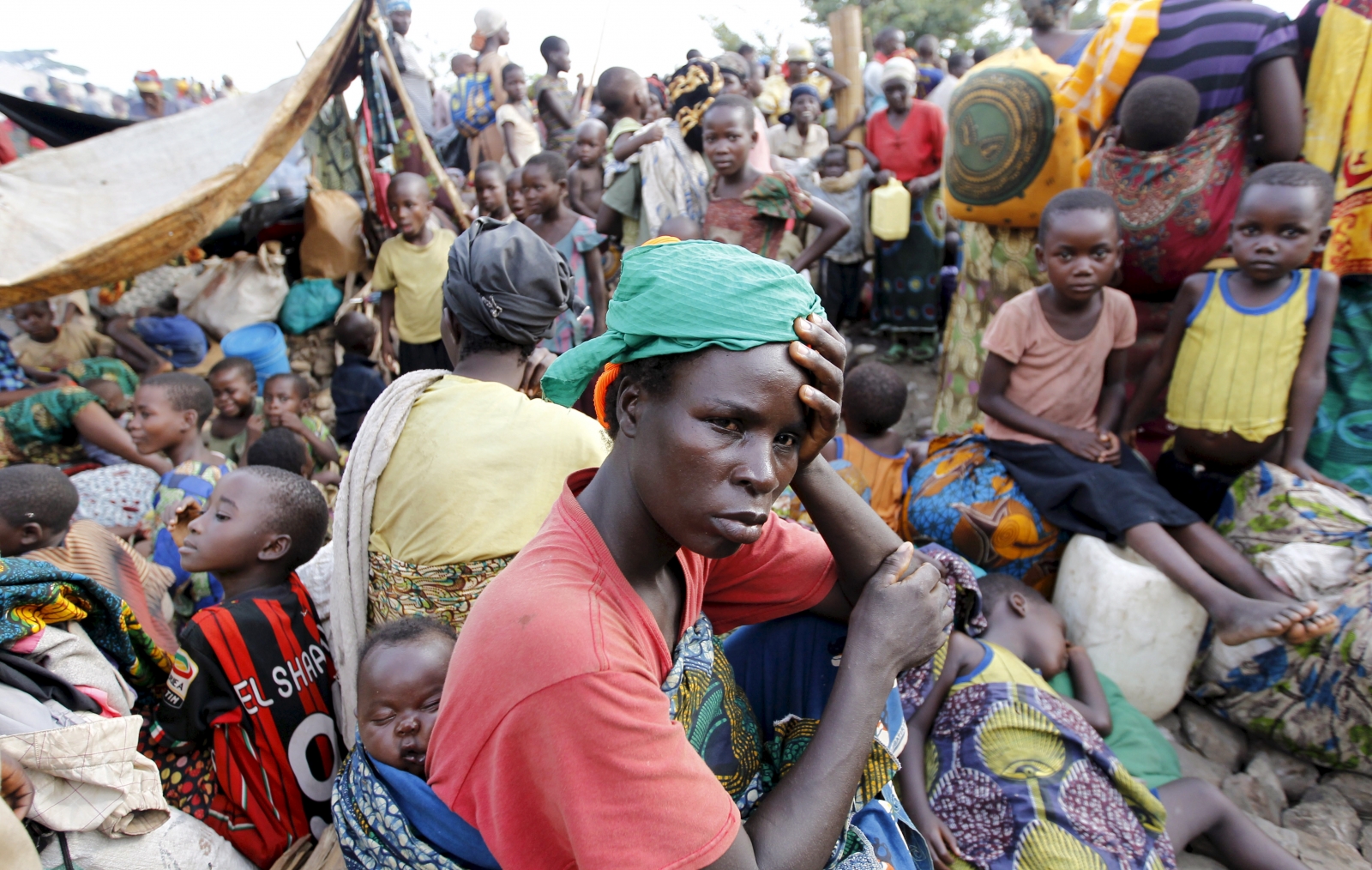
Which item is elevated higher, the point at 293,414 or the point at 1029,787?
the point at 293,414

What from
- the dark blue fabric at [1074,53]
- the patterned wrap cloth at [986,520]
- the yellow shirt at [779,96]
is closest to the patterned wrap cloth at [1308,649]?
the patterned wrap cloth at [986,520]

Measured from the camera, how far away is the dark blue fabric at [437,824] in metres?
1.30

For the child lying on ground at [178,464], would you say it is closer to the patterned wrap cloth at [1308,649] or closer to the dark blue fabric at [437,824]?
the dark blue fabric at [437,824]

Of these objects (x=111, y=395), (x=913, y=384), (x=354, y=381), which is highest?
(x=111, y=395)

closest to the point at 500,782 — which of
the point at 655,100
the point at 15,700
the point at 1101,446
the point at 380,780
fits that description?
the point at 380,780

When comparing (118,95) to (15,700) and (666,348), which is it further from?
(666,348)

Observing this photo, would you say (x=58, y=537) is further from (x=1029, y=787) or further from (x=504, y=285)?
(x=1029, y=787)

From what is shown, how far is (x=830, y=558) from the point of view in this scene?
1.59 metres

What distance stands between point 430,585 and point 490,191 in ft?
14.5

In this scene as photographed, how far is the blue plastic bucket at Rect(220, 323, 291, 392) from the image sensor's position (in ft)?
18.4

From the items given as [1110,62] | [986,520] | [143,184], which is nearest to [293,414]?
[143,184]

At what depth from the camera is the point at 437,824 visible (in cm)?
134

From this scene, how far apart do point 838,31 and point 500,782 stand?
746 centimetres

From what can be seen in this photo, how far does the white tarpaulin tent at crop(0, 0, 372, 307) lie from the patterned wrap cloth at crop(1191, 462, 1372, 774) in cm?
515
